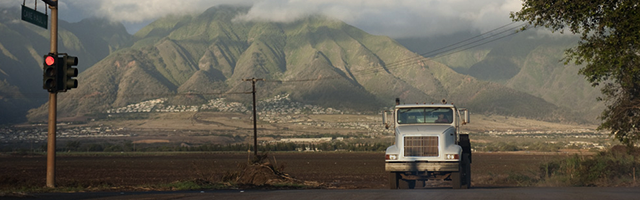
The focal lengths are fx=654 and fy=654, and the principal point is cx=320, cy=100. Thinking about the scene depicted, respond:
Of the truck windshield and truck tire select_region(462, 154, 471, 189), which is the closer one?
the truck windshield

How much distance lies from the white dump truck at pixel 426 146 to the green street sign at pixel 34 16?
40.2 feet

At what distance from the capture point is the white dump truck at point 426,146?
23328 mm

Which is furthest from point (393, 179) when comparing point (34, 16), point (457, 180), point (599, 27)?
point (34, 16)

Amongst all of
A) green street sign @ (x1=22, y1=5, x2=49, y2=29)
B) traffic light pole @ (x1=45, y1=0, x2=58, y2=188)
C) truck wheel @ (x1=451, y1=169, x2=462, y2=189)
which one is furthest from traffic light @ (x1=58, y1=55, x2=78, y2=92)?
truck wheel @ (x1=451, y1=169, x2=462, y2=189)

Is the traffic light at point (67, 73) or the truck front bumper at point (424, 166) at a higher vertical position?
the traffic light at point (67, 73)

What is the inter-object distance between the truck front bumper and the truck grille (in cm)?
43

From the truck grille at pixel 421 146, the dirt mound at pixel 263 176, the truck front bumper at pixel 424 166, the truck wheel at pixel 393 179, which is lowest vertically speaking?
the dirt mound at pixel 263 176

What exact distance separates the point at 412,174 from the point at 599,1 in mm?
9117

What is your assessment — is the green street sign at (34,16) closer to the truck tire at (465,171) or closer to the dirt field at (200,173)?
the dirt field at (200,173)

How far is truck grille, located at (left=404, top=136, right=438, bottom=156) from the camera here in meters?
23.6

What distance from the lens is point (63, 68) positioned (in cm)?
2130

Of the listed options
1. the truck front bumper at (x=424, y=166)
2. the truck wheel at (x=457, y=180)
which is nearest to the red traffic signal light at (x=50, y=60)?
the truck front bumper at (x=424, y=166)

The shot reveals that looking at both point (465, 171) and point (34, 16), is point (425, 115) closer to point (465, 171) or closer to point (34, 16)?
point (465, 171)

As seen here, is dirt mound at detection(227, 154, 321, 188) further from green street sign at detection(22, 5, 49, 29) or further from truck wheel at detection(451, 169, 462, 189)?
green street sign at detection(22, 5, 49, 29)
